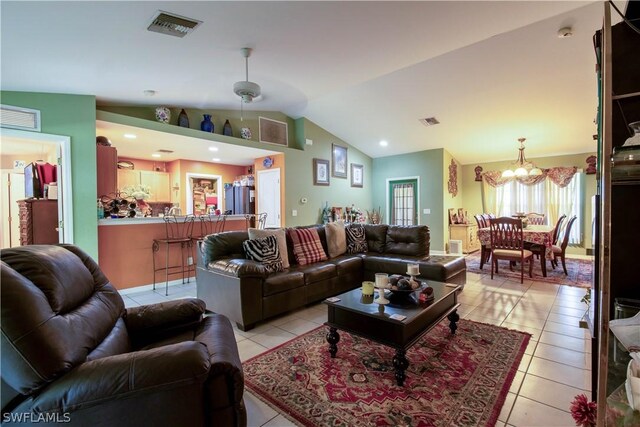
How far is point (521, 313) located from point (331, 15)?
147 inches

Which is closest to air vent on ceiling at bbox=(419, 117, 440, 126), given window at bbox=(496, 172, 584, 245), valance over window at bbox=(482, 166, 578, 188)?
valance over window at bbox=(482, 166, 578, 188)

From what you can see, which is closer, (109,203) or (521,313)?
(521,313)

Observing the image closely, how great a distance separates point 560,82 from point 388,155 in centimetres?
412

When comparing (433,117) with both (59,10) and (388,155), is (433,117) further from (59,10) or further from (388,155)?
(59,10)

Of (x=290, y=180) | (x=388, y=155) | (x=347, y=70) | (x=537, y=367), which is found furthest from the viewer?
(x=388, y=155)

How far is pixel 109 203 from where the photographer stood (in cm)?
426

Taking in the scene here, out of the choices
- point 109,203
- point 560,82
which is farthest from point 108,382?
point 560,82

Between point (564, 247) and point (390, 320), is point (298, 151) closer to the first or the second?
point (390, 320)

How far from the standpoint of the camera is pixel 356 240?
4.55m

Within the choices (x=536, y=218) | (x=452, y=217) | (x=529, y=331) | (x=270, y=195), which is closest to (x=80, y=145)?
(x=270, y=195)

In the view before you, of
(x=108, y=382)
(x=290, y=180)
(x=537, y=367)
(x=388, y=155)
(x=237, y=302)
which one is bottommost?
(x=537, y=367)

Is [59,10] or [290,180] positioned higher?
[59,10]

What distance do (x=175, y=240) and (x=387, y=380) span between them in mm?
3744

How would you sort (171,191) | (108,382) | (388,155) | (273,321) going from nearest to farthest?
1. (108,382)
2. (273,321)
3. (171,191)
4. (388,155)
